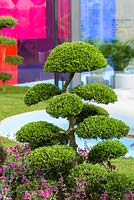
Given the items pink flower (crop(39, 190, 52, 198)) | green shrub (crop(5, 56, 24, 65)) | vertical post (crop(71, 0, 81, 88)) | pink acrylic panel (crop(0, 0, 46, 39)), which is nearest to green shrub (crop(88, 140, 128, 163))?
pink flower (crop(39, 190, 52, 198))

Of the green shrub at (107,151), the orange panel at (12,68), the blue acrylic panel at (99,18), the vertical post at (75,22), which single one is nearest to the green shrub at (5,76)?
the orange panel at (12,68)

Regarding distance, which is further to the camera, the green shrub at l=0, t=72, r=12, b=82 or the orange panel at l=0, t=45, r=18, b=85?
the orange panel at l=0, t=45, r=18, b=85

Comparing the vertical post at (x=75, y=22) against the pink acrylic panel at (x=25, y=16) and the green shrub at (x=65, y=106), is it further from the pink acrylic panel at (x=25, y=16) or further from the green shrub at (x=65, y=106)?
the green shrub at (x=65, y=106)

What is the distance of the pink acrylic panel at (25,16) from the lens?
39.3 ft

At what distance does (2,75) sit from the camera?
1118cm

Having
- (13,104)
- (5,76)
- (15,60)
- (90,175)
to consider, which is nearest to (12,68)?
(5,76)

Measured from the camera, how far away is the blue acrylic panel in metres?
10.1

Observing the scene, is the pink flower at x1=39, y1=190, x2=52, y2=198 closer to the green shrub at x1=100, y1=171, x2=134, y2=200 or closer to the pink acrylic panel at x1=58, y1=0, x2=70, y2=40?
the green shrub at x1=100, y1=171, x2=134, y2=200

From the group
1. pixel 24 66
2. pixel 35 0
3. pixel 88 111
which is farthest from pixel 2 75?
pixel 88 111

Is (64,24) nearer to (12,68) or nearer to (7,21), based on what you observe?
(7,21)

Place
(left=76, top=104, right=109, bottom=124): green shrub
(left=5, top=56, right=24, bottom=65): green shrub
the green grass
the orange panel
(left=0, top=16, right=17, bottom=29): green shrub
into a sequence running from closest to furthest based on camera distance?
(left=76, top=104, right=109, bottom=124): green shrub → the green grass → (left=0, top=16, right=17, bottom=29): green shrub → (left=5, top=56, right=24, bottom=65): green shrub → the orange panel

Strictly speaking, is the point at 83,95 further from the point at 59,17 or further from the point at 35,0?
the point at 35,0

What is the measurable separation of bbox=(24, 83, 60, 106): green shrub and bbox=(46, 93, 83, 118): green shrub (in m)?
0.17

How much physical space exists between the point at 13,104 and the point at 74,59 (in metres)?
6.85
